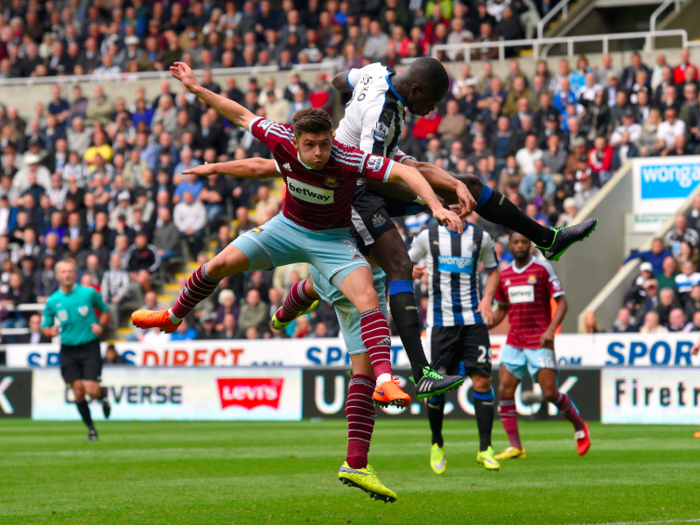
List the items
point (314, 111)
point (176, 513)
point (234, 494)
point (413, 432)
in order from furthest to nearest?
point (413, 432), point (234, 494), point (176, 513), point (314, 111)

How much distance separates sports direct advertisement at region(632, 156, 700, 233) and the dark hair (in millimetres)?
13411

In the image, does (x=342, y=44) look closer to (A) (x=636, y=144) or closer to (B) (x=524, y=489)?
(A) (x=636, y=144)

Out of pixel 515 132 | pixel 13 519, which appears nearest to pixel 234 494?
pixel 13 519

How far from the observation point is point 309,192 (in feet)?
22.9

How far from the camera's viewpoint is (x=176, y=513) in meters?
7.20

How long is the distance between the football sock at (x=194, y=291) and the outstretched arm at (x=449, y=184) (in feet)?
5.29

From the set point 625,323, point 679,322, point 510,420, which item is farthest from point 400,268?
point 625,323

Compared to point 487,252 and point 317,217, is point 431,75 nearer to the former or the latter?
point 317,217

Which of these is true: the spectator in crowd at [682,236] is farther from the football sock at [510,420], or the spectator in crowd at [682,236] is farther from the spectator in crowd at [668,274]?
the football sock at [510,420]

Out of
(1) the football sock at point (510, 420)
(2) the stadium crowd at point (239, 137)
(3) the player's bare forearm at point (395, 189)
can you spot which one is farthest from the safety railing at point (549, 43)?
(3) the player's bare forearm at point (395, 189)

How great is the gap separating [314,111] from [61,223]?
18189mm

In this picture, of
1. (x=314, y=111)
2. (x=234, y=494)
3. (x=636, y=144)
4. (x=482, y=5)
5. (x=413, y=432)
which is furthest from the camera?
(x=482, y=5)

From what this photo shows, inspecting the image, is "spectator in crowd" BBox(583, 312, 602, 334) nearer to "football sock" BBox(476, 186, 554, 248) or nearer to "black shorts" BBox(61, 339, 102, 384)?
"black shorts" BBox(61, 339, 102, 384)

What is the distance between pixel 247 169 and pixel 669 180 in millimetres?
14223
